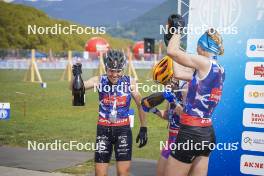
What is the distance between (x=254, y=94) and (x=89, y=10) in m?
10.2

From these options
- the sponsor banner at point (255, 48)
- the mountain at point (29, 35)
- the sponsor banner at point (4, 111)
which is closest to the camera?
the sponsor banner at point (255, 48)

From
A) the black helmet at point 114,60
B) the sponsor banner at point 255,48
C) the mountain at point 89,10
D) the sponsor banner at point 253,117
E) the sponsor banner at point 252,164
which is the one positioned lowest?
the sponsor banner at point 252,164

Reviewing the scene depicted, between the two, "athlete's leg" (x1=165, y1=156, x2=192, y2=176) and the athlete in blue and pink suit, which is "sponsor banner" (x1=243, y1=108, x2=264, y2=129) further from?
"athlete's leg" (x1=165, y1=156, x2=192, y2=176)

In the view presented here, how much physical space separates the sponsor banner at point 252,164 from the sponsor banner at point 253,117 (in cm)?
46

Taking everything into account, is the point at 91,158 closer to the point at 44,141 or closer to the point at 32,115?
the point at 44,141

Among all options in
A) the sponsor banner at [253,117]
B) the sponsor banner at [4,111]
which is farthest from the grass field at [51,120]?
the sponsor banner at [253,117]

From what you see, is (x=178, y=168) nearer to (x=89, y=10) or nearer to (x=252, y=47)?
(x=252, y=47)

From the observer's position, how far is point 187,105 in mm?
4680

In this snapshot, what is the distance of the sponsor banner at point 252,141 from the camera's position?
654 centimetres

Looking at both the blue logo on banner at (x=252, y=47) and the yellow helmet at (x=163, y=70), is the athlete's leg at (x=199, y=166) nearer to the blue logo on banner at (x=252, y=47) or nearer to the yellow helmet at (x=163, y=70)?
the yellow helmet at (x=163, y=70)

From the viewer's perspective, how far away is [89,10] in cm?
1580

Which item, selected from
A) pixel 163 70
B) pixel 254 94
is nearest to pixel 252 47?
pixel 254 94

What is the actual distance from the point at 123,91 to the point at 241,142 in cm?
205

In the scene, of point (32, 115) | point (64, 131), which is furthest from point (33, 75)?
point (64, 131)
